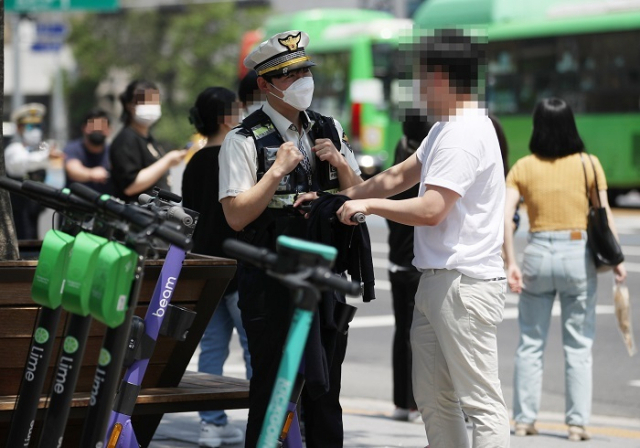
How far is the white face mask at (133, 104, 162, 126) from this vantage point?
306 inches

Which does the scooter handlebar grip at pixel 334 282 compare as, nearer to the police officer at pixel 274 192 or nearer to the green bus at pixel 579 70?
the police officer at pixel 274 192

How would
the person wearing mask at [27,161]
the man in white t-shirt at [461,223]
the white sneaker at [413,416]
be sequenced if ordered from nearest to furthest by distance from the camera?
the man in white t-shirt at [461,223]
the white sneaker at [413,416]
the person wearing mask at [27,161]

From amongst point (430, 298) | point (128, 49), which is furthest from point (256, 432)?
point (128, 49)

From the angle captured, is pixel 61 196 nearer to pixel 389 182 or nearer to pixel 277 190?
pixel 277 190

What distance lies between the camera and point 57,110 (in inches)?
1833

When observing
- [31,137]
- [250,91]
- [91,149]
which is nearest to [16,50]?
[31,137]

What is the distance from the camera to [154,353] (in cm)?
517

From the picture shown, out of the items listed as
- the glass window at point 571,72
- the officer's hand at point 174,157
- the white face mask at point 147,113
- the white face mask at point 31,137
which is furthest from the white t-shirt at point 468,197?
the glass window at point 571,72

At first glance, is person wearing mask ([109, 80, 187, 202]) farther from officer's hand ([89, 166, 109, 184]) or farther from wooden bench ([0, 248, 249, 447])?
wooden bench ([0, 248, 249, 447])

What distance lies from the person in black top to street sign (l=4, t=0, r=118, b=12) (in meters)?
22.3

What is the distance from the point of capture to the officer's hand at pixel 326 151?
4609 millimetres

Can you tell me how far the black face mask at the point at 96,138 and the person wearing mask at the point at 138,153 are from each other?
1.88 meters

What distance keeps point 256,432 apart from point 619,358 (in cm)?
541

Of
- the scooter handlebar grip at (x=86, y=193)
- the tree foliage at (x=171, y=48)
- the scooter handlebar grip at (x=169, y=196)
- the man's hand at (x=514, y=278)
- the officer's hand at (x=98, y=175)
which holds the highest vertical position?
the scooter handlebar grip at (x=86, y=193)
